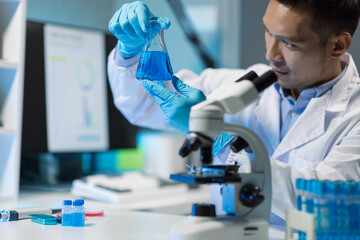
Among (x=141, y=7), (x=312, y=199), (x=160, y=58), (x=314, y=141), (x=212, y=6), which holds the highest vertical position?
(x=212, y=6)

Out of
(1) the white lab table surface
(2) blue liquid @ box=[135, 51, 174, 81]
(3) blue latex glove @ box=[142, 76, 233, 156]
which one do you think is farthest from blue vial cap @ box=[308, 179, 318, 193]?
(2) blue liquid @ box=[135, 51, 174, 81]

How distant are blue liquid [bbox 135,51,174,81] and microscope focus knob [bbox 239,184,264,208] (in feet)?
1.45

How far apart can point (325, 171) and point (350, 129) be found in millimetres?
319

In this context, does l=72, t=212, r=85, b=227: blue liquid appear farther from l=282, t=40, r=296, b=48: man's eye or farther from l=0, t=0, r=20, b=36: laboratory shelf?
l=0, t=0, r=20, b=36: laboratory shelf

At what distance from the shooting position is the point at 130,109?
1.89 metres

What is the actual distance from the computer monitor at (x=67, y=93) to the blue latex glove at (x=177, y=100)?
1.08 metres

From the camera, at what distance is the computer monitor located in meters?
2.30

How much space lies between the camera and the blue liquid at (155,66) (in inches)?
53.4

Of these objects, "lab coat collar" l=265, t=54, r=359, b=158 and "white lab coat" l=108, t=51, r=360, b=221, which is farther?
"lab coat collar" l=265, t=54, r=359, b=158

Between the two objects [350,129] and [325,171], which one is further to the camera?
[350,129]

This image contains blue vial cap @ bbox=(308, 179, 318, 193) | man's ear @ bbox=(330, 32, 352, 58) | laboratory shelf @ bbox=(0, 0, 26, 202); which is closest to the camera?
blue vial cap @ bbox=(308, 179, 318, 193)

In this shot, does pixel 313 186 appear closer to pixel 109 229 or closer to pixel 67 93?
pixel 109 229

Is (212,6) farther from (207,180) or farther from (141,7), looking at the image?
(207,180)

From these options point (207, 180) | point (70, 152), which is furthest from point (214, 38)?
point (207, 180)
